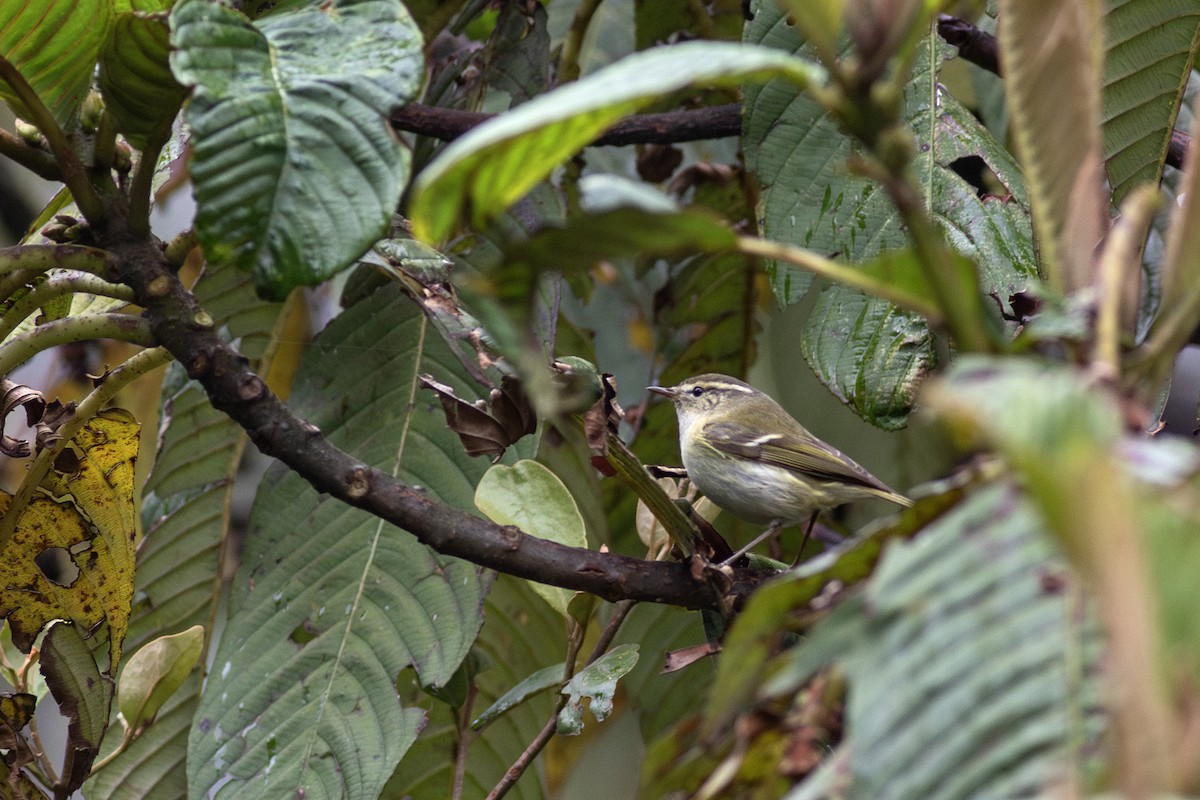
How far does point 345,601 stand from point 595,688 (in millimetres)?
642

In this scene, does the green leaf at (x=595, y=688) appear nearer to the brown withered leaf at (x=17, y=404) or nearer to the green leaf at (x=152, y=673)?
the green leaf at (x=152, y=673)

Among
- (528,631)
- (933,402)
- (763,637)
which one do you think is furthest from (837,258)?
(933,402)

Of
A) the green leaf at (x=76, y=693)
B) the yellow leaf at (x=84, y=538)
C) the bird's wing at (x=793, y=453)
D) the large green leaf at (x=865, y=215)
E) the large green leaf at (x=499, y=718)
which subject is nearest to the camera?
the green leaf at (x=76, y=693)

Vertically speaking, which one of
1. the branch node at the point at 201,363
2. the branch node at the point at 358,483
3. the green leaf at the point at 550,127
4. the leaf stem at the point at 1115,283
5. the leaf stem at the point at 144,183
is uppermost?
the green leaf at the point at 550,127

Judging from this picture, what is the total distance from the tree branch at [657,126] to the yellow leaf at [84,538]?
0.85 metres

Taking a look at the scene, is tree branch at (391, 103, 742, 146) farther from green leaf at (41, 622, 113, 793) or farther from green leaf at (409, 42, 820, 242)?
green leaf at (409, 42, 820, 242)

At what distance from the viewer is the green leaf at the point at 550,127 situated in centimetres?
64

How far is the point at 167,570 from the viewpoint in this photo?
231 cm

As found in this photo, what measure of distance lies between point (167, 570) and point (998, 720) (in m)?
2.04

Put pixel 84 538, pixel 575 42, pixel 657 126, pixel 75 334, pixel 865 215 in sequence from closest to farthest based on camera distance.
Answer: pixel 75 334 < pixel 84 538 < pixel 865 215 < pixel 657 126 < pixel 575 42

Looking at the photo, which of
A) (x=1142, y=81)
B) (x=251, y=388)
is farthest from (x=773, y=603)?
(x=1142, y=81)

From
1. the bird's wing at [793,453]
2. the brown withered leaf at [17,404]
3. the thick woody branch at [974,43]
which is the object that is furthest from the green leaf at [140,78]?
the bird's wing at [793,453]

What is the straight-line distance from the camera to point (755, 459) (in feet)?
10.7

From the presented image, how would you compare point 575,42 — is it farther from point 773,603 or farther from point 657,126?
point 773,603
